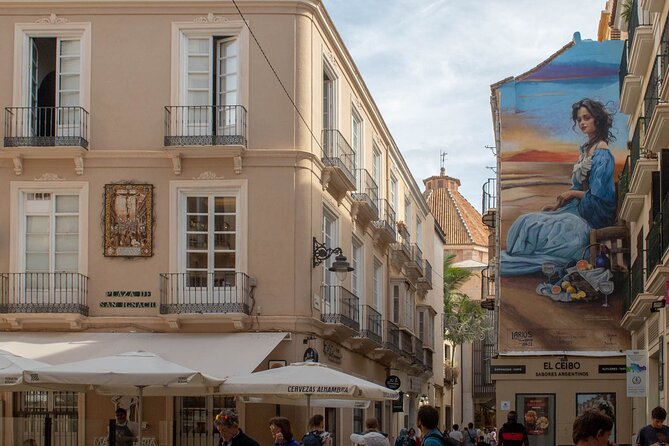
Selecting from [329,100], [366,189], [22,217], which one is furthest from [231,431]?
[366,189]

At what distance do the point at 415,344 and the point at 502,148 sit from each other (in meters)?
9.06

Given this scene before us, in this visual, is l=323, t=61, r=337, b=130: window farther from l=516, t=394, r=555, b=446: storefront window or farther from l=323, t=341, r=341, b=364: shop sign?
l=516, t=394, r=555, b=446: storefront window

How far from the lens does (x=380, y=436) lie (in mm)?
17406

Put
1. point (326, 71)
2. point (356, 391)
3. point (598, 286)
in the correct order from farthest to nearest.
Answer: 1. point (598, 286)
2. point (326, 71)
3. point (356, 391)

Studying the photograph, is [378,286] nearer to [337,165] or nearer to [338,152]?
[338,152]

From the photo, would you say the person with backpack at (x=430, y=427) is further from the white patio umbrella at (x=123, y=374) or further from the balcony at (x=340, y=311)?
the balcony at (x=340, y=311)

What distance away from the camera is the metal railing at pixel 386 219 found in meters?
33.8

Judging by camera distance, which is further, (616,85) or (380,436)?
(616,85)

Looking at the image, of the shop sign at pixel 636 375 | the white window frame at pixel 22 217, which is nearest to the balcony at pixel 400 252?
the white window frame at pixel 22 217

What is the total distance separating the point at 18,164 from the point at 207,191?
388 centimetres

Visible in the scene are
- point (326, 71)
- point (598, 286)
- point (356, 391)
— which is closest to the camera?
point (356, 391)

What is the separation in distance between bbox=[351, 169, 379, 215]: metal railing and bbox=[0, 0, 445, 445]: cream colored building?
4.94m


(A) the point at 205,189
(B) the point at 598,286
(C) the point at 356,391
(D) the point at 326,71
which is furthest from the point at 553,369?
(C) the point at 356,391

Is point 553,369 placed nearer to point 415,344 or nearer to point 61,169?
point 415,344
